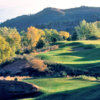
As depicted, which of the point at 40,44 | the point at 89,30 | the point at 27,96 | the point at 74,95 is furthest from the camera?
the point at 89,30

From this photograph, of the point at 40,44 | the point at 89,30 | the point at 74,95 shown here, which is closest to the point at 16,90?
the point at 74,95

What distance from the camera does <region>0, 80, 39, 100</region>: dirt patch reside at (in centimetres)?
868

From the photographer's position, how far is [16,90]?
9.57 m

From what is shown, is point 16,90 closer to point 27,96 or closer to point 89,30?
point 27,96

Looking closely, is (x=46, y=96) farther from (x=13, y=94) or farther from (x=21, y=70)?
(x=21, y=70)

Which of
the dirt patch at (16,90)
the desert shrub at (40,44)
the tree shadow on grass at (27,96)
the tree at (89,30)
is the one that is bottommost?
the tree shadow on grass at (27,96)

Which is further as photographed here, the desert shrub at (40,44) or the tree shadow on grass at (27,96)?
the desert shrub at (40,44)

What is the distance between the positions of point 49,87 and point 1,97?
2.71 metres

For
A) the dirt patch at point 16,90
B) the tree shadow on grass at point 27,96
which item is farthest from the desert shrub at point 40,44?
the tree shadow on grass at point 27,96

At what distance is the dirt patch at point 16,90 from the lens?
8680 millimetres

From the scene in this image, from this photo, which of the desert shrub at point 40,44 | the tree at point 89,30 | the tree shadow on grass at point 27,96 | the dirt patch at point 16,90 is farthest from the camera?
the tree at point 89,30

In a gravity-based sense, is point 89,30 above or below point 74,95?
above

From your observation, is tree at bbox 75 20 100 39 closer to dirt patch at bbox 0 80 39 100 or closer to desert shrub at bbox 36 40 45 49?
desert shrub at bbox 36 40 45 49

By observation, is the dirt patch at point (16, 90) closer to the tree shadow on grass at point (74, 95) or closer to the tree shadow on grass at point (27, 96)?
the tree shadow on grass at point (27, 96)
